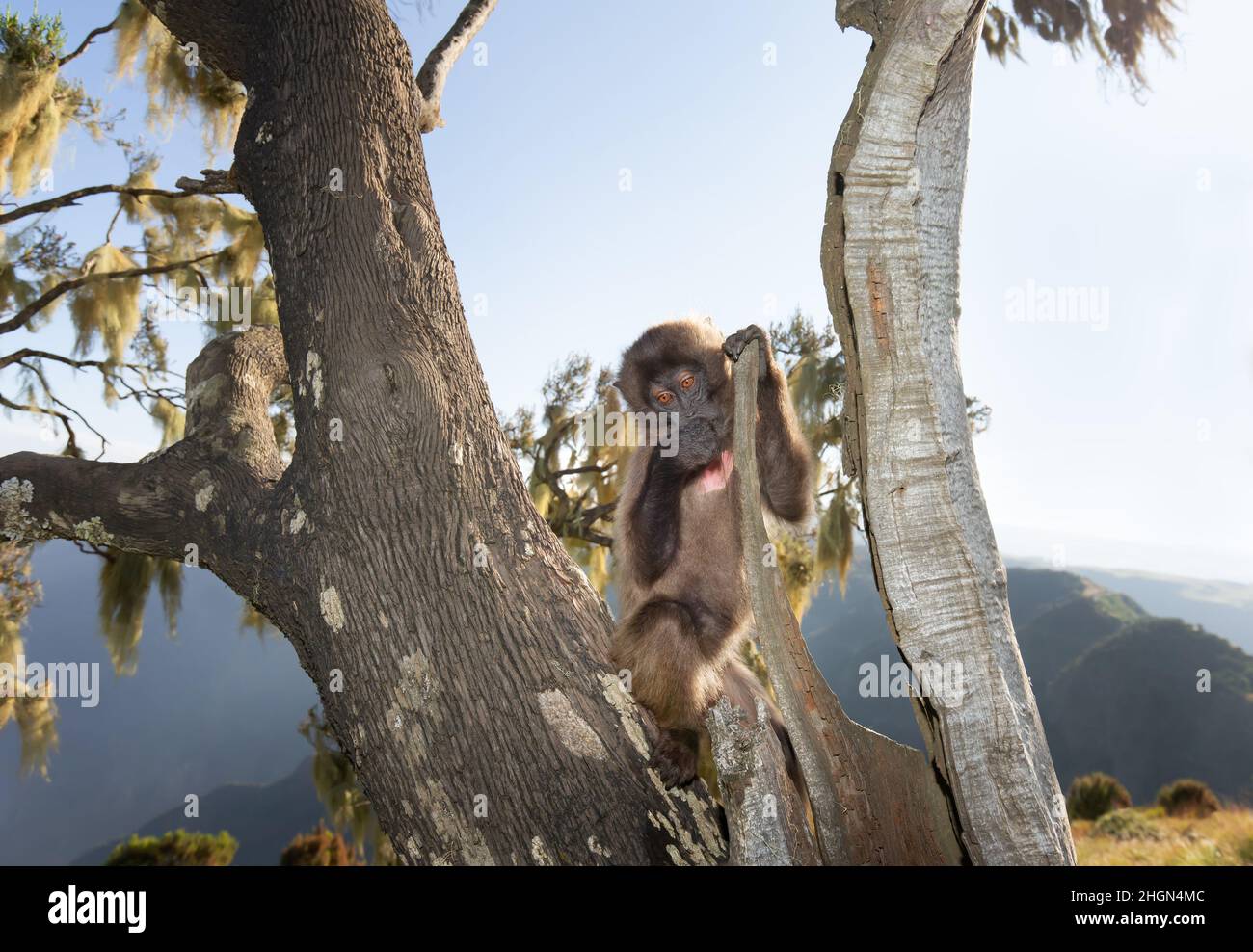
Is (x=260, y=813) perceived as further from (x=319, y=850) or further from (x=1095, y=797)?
(x=1095, y=797)

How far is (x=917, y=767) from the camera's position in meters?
2.31

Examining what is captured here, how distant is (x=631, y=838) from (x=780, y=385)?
1.50 metres

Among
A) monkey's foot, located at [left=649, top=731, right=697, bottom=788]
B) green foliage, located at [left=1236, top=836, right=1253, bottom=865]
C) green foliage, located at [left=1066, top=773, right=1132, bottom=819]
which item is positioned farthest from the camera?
green foliage, located at [left=1066, top=773, right=1132, bottom=819]

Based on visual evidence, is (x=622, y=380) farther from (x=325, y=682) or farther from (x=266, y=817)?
(x=266, y=817)

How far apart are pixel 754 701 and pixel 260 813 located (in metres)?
24.9

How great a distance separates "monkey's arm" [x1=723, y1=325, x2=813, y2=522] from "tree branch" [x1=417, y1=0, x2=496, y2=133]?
2.47 metres

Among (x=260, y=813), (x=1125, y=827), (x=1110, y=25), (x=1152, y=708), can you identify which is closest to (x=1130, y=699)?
(x=1152, y=708)

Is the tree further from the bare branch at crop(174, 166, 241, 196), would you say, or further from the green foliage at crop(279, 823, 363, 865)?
the green foliage at crop(279, 823, 363, 865)

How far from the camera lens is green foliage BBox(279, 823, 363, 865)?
9609 mm

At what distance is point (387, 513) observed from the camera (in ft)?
8.32

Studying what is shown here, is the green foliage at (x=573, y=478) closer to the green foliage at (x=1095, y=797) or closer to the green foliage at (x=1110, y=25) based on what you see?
the green foliage at (x=1110, y=25)

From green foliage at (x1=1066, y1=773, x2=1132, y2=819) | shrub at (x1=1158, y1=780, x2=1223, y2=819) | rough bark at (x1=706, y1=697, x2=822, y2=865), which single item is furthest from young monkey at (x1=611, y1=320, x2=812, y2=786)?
green foliage at (x1=1066, y1=773, x2=1132, y2=819)

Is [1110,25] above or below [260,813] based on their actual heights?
above

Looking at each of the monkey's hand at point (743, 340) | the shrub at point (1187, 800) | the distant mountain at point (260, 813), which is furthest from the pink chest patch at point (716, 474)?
the distant mountain at point (260, 813)
